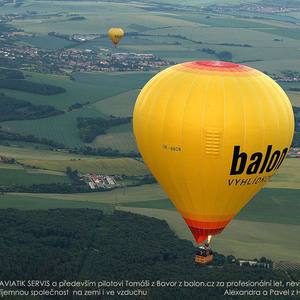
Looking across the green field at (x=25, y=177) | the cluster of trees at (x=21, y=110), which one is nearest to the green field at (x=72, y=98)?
the cluster of trees at (x=21, y=110)

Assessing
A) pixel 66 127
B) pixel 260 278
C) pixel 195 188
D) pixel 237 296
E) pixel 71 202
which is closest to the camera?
pixel 195 188

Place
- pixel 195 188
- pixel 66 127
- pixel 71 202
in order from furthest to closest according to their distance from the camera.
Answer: pixel 66 127 < pixel 71 202 < pixel 195 188

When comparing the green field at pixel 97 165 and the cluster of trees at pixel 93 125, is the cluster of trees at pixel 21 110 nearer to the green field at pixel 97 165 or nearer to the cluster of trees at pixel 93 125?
the cluster of trees at pixel 93 125

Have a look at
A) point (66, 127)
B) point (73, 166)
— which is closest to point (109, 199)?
point (73, 166)

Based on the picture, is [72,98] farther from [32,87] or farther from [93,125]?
[93,125]

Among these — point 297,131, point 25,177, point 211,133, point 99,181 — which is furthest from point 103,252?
point 297,131

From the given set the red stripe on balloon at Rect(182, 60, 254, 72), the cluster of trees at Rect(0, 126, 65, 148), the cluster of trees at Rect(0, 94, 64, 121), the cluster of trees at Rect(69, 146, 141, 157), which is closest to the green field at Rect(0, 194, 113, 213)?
the cluster of trees at Rect(69, 146, 141, 157)

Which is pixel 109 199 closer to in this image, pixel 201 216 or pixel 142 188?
pixel 142 188
